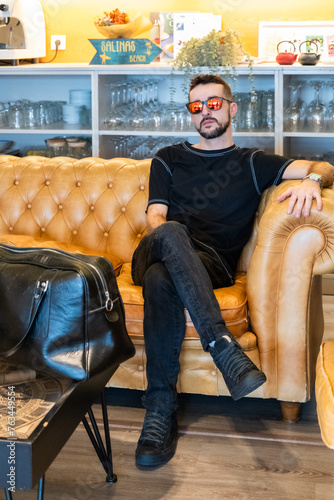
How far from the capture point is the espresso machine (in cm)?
421

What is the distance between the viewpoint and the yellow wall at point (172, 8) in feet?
13.8

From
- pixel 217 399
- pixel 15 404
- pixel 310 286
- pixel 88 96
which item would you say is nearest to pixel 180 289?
pixel 310 286

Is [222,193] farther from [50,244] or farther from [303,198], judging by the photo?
[50,244]

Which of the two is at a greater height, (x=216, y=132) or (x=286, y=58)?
(x=286, y=58)

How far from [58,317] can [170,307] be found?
2.43 ft

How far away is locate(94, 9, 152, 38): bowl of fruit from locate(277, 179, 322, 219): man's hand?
2.18 metres

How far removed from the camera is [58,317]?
1523 millimetres

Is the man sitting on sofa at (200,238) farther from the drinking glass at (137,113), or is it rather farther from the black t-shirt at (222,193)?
the drinking glass at (137,113)

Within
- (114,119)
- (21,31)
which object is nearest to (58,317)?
(114,119)

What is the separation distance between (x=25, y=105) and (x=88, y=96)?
0.42m

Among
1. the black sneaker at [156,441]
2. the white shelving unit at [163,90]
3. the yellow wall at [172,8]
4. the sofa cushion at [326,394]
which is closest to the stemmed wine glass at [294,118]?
the white shelving unit at [163,90]

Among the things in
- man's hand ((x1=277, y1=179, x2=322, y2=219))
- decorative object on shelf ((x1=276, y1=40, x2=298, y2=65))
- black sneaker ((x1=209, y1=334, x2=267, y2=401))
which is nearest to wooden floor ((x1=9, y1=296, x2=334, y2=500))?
black sneaker ((x1=209, y1=334, x2=267, y2=401))

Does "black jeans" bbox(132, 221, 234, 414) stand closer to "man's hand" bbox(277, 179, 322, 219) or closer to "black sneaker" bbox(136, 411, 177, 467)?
"black sneaker" bbox(136, 411, 177, 467)

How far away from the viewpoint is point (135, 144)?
14.0ft
